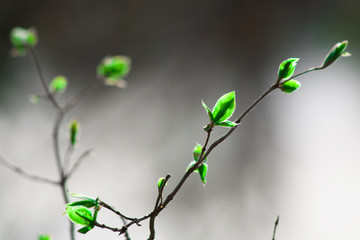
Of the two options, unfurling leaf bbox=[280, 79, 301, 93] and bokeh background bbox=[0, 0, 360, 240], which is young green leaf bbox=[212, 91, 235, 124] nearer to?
unfurling leaf bbox=[280, 79, 301, 93]

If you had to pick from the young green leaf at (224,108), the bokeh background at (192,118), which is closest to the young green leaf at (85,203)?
the young green leaf at (224,108)

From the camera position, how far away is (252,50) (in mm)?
1229

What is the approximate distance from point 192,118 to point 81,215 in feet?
2.91

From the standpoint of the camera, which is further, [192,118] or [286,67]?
[192,118]

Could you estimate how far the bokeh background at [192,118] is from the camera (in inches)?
40.2

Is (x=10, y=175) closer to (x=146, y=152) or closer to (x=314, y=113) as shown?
(x=146, y=152)

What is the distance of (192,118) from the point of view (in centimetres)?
118

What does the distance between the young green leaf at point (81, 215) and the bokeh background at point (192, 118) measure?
0.68 meters

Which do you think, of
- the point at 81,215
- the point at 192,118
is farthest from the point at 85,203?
the point at 192,118

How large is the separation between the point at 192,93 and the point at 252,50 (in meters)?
0.27

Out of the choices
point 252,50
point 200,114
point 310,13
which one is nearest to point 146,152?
point 200,114

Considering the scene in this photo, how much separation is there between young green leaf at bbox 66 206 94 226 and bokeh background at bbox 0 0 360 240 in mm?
682

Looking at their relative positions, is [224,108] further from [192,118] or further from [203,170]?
[192,118]

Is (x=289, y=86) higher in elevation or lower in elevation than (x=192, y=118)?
lower
